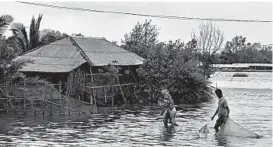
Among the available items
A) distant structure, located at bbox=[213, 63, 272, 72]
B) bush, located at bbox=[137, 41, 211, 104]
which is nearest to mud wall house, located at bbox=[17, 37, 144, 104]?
bush, located at bbox=[137, 41, 211, 104]

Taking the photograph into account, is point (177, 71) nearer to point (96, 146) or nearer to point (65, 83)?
point (65, 83)

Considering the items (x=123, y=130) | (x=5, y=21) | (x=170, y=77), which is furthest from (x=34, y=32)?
(x=123, y=130)

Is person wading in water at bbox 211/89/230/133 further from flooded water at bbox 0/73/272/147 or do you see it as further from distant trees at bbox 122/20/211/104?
distant trees at bbox 122/20/211/104

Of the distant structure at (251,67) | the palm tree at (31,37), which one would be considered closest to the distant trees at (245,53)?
the distant structure at (251,67)

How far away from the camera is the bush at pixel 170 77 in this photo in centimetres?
3484

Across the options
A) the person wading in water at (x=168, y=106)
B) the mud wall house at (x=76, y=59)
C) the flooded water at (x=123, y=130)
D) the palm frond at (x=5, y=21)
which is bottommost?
the flooded water at (x=123, y=130)

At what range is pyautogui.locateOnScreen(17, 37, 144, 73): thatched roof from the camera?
31859 mm

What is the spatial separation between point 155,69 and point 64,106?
11.1m

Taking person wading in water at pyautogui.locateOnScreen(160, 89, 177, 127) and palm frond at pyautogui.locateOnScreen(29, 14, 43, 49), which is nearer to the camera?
person wading in water at pyautogui.locateOnScreen(160, 89, 177, 127)

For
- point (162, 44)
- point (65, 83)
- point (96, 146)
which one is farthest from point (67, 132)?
point (162, 44)

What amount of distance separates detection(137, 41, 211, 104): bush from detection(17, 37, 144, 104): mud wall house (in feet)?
4.42

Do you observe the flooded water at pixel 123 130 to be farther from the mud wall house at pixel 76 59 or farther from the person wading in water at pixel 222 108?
the mud wall house at pixel 76 59

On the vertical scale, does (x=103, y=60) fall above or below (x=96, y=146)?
above

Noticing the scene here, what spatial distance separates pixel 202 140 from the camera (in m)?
17.3
